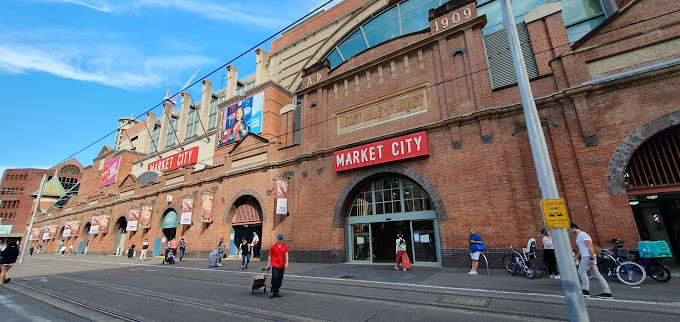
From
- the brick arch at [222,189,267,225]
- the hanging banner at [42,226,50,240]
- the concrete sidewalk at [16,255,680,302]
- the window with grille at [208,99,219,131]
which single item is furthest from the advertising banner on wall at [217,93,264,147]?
the hanging banner at [42,226,50,240]

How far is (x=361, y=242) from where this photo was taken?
15.2 metres

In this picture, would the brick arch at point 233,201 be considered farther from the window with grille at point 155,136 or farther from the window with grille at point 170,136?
the window with grille at point 155,136

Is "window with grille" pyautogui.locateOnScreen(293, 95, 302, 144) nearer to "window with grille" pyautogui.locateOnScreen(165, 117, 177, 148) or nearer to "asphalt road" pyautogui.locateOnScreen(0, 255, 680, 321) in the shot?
"asphalt road" pyautogui.locateOnScreen(0, 255, 680, 321)

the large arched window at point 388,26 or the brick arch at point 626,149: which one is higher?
the large arched window at point 388,26

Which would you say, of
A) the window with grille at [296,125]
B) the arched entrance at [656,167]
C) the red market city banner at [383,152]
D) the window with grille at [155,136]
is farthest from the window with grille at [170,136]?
the arched entrance at [656,167]

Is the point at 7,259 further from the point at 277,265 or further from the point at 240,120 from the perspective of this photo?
the point at 240,120

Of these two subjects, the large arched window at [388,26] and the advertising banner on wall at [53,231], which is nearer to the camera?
the large arched window at [388,26]

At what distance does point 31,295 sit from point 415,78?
54.9ft

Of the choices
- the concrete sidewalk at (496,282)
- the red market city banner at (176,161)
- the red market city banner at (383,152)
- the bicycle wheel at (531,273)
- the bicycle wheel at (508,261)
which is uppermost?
the red market city banner at (176,161)

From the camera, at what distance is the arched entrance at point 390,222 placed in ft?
43.3

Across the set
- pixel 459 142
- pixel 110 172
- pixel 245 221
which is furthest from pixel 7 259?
pixel 110 172

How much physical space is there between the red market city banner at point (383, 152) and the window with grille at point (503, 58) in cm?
441

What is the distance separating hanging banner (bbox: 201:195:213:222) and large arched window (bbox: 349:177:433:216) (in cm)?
1156

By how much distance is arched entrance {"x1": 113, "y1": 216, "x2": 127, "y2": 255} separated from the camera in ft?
97.7
